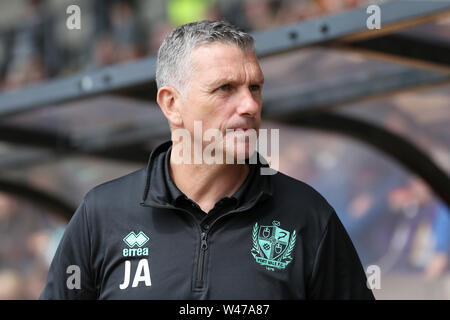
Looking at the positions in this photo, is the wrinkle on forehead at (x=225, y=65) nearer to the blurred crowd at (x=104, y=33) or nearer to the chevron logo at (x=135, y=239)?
the chevron logo at (x=135, y=239)

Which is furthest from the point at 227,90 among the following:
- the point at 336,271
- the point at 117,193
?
the point at 336,271

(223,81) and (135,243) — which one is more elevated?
(223,81)

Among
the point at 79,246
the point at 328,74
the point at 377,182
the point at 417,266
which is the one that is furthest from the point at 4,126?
the point at 79,246

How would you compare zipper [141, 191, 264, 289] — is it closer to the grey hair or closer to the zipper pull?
the zipper pull

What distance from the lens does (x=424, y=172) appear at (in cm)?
604

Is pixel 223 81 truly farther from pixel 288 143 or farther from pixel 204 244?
pixel 288 143

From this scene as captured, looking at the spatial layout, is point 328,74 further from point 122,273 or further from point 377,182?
point 122,273

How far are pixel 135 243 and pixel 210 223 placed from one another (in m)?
0.21

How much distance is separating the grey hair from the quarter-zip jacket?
0.95ft

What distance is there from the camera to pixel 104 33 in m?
8.58
